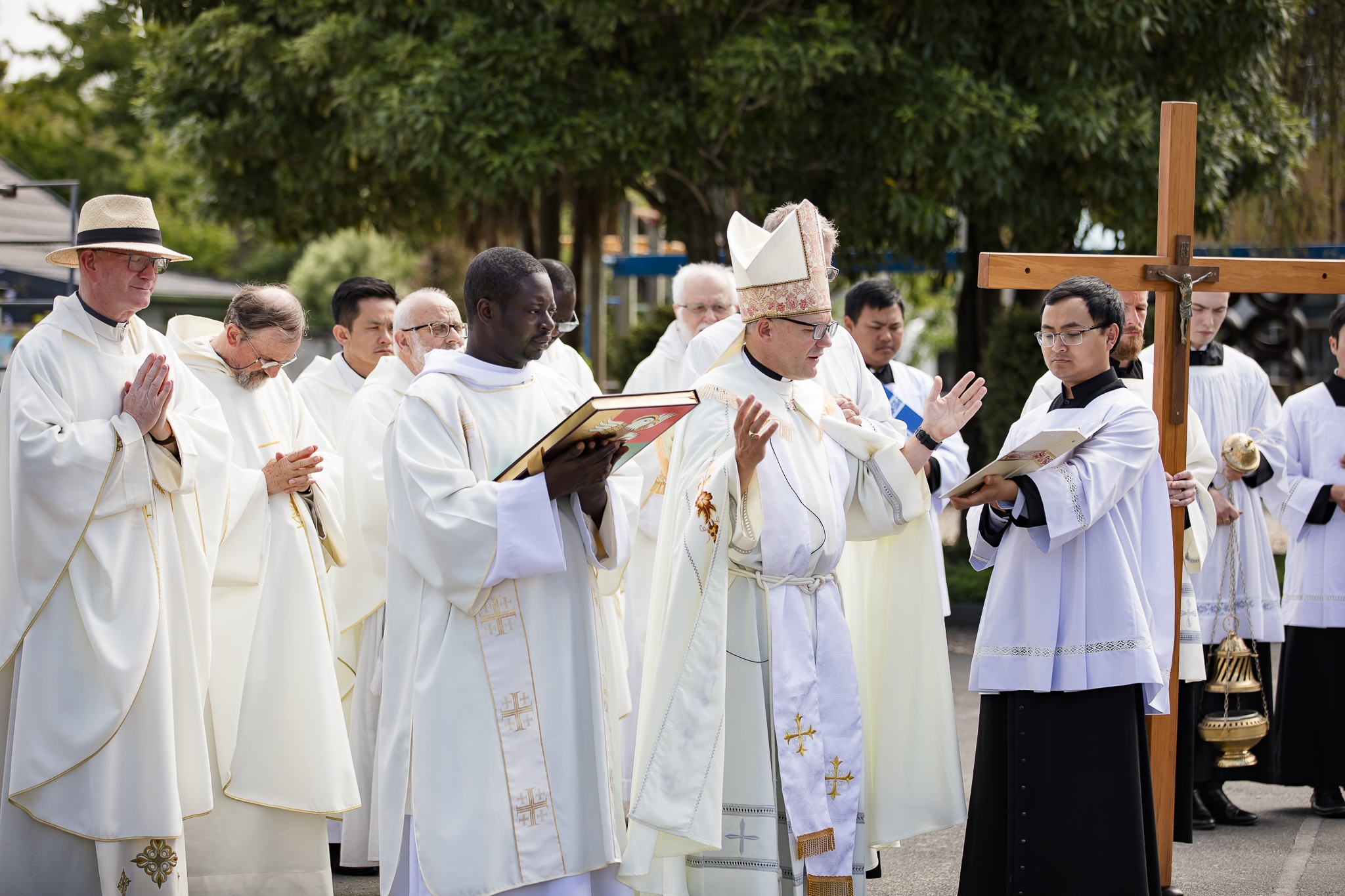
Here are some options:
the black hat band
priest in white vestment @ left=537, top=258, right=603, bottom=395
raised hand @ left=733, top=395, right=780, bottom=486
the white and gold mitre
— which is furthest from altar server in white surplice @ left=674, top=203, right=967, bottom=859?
the black hat band

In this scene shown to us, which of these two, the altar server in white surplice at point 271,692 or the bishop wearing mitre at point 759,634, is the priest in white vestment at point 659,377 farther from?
the bishop wearing mitre at point 759,634

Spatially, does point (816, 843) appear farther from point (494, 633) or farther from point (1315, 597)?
point (1315, 597)

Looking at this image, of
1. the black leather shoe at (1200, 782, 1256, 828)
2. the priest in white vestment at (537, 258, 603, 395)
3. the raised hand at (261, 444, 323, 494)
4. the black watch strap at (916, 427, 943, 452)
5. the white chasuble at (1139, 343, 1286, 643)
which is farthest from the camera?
the white chasuble at (1139, 343, 1286, 643)

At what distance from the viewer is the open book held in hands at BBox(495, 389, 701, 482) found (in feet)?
11.7

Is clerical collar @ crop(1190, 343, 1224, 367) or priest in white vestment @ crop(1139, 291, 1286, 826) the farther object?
clerical collar @ crop(1190, 343, 1224, 367)

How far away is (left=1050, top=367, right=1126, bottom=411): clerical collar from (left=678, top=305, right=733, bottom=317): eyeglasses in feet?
7.88

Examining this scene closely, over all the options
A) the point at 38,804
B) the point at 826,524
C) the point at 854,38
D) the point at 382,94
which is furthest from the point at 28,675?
the point at 854,38

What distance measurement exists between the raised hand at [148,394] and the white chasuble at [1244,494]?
456 cm

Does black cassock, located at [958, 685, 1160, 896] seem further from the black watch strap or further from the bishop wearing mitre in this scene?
the black watch strap

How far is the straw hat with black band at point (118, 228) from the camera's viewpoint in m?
4.46

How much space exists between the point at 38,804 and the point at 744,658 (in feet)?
7.60

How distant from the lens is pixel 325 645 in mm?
5141

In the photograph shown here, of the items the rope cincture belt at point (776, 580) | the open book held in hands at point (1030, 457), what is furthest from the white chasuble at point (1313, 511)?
the rope cincture belt at point (776, 580)

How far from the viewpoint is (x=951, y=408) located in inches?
172
